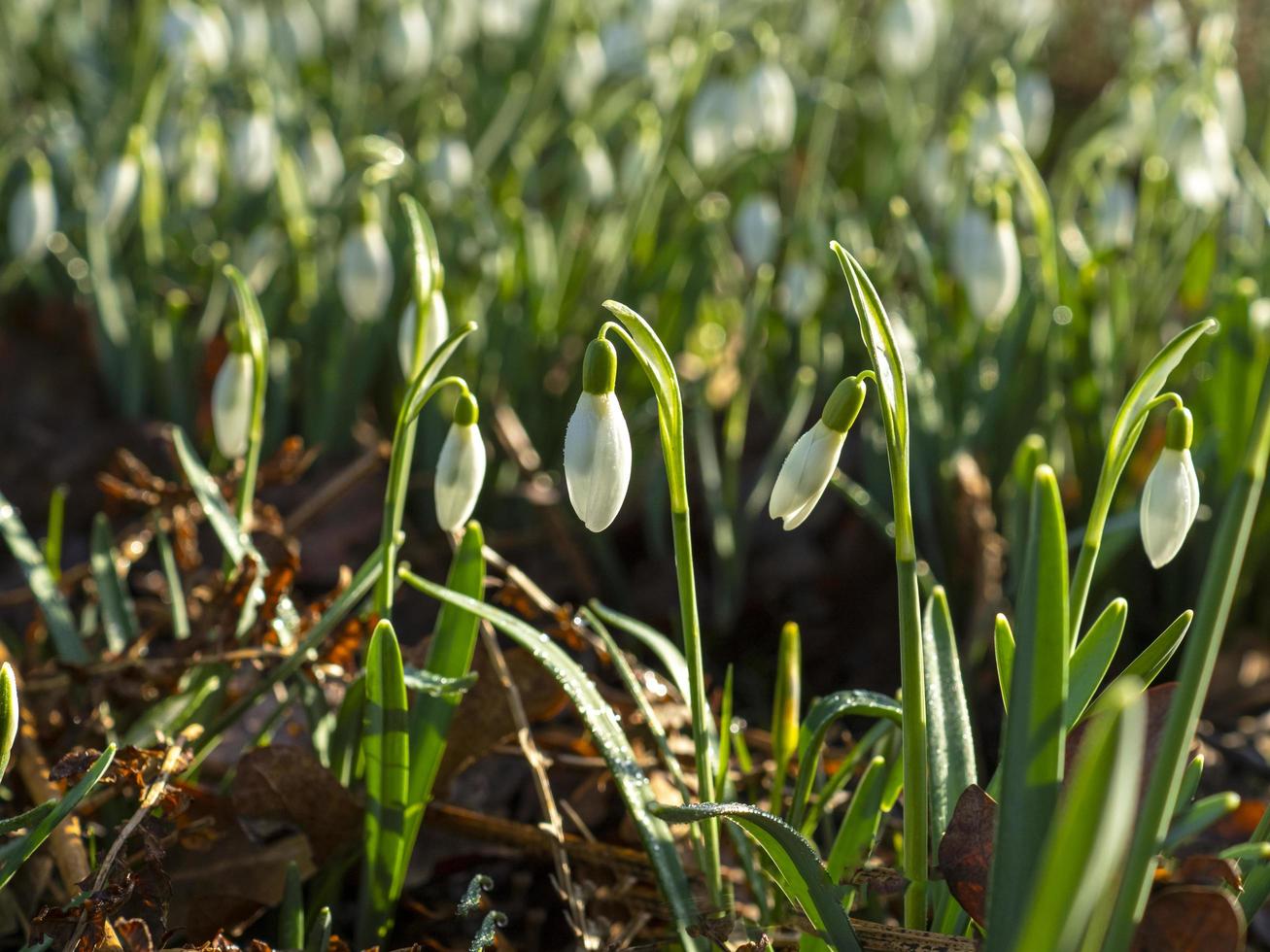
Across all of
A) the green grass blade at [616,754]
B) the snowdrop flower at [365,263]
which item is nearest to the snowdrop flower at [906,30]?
the snowdrop flower at [365,263]

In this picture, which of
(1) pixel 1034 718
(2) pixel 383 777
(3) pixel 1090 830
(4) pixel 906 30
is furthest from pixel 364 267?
(4) pixel 906 30

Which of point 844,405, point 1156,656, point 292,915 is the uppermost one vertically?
point 844,405

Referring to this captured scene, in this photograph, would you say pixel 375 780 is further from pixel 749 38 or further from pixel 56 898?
pixel 749 38

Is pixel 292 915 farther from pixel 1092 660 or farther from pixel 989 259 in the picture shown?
pixel 989 259

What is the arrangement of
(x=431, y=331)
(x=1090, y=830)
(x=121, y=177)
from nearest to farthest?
(x=1090, y=830) < (x=431, y=331) < (x=121, y=177)

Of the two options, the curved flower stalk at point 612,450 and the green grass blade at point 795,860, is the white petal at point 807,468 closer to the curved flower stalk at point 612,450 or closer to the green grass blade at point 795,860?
the curved flower stalk at point 612,450

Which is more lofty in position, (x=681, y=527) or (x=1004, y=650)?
(x=681, y=527)

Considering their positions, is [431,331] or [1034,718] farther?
[431,331]
